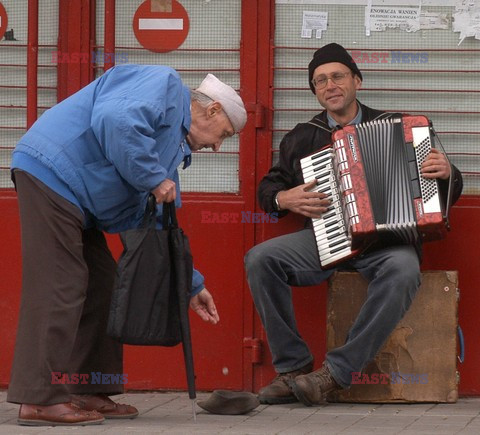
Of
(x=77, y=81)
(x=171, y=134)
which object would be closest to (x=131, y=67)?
(x=171, y=134)

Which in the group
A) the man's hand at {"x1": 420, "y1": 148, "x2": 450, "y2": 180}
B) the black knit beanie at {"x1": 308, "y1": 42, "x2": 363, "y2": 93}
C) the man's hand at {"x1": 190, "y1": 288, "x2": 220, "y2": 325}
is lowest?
the man's hand at {"x1": 190, "y1": 288, "x2": 220, "y2": 325}

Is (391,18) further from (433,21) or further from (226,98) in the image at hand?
(226,98)

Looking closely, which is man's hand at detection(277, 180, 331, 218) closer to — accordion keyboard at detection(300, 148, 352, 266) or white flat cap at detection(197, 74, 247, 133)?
accordion keyboard at detection(300, 148, 352, 266)

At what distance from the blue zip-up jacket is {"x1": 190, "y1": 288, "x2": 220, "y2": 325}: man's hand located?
1.59 feet

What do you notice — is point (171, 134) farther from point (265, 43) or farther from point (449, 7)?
point (449, 7)

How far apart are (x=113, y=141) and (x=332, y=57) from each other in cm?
163

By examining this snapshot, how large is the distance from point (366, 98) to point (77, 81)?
1.46 metres

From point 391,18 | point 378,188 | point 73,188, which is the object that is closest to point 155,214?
point 73,188

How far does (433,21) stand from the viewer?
19.8ft

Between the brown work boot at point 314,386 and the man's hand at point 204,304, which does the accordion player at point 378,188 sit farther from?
the man's hand at point 204,304

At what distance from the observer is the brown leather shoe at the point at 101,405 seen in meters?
5.12

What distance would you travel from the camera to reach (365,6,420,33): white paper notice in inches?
238

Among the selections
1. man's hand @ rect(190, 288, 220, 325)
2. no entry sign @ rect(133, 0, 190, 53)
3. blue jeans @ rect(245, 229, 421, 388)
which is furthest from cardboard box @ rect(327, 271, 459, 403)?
no entry sign @ rect(133, 0, 190, 53)

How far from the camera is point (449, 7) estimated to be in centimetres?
602
